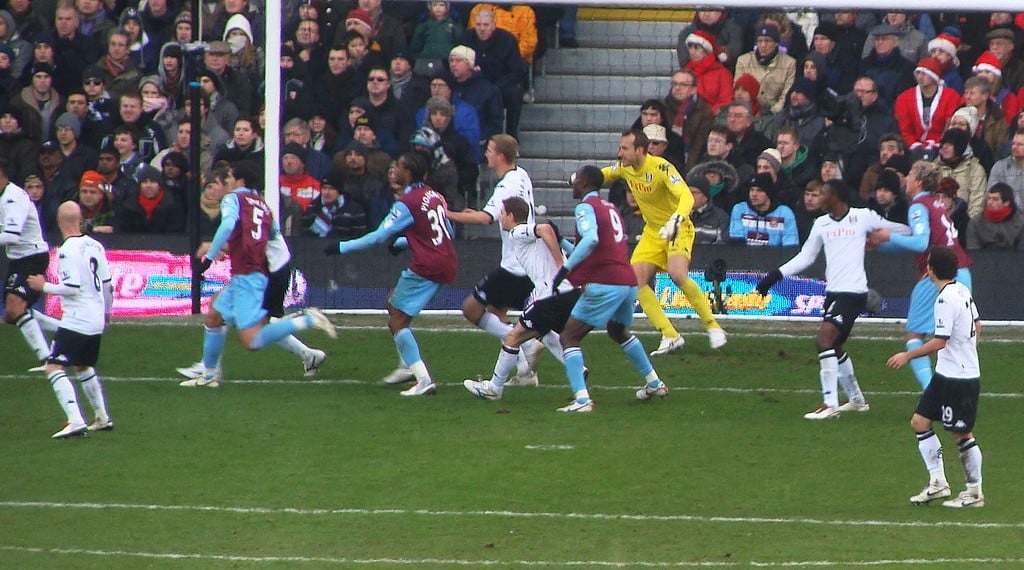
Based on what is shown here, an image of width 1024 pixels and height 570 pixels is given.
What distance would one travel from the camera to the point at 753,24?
17109mm

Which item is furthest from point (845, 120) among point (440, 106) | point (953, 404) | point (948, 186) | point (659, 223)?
point (953, 404)

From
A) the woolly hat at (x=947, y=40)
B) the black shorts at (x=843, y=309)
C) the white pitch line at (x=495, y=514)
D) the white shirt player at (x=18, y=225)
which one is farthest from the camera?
the woolly hat at (x=947, y=40)

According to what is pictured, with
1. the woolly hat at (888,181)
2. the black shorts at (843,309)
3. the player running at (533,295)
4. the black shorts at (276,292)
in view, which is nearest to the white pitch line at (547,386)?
the black shorts at (276,292)

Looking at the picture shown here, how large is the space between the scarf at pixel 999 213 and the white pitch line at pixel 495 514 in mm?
8055

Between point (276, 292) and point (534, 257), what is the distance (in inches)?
94.3

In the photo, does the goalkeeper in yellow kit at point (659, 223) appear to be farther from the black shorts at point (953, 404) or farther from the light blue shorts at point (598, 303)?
the black shorts at point (953, 404)

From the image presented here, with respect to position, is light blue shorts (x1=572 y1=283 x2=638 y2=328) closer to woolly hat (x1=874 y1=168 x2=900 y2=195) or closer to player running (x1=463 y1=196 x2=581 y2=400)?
player running (x1=463 y1=196 x2=581 y2=400)

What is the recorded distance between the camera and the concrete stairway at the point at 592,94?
17281 millimetres

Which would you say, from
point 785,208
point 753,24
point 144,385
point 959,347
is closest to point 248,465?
point 144,385

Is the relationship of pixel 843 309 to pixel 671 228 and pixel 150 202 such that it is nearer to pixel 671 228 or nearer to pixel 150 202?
pixel 671 228

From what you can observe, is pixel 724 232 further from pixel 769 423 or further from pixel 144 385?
pixel 144 385

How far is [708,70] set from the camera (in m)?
16.9

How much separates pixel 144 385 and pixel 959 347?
7389 mm

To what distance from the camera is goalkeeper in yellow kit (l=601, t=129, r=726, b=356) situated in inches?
518
